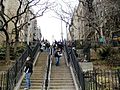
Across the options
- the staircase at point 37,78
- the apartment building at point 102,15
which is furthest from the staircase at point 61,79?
the apartment building at point 102,15

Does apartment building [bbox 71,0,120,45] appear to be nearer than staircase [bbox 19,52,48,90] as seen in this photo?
No

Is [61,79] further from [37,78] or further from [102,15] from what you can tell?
[102,15]

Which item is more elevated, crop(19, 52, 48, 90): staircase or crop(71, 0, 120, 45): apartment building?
crop(71, 0, 120, 45): apartment building

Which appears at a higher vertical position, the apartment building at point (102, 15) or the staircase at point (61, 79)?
the apartment building at point (102, 15)

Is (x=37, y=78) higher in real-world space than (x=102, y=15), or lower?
lower

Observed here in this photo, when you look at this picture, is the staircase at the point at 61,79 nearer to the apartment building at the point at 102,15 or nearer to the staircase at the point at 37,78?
the staircase at the point at 37,78

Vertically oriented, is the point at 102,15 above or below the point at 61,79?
above

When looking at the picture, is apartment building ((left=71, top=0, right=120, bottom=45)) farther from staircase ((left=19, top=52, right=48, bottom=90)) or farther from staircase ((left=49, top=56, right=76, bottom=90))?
staircase ((left=49, top=56, right=76, bottom=90))

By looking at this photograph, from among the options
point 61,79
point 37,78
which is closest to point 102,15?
point 61,79

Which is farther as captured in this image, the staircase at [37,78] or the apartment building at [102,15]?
the apartment building at [102,15]

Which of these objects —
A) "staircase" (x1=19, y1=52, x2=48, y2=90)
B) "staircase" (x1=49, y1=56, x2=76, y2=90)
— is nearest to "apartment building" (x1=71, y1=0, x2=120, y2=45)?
"staircase" (x1=19, y1=52, x2=48, y2=90)

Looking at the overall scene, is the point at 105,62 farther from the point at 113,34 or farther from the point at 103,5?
the point at 113,34

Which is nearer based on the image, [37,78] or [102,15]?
[37,78]

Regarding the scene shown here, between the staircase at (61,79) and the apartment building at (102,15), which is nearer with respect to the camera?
the staircase at (61,79)
